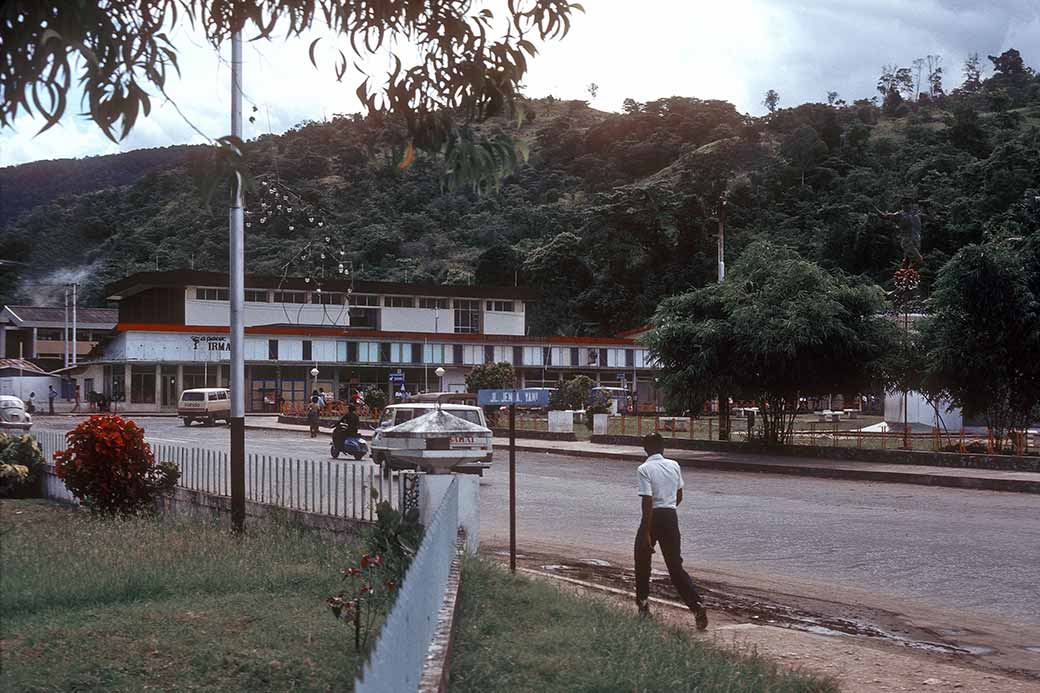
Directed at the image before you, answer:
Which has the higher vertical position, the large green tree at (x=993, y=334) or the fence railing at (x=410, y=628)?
the large green tree at (x=993, y=334)

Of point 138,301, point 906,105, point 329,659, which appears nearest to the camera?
point 329,659

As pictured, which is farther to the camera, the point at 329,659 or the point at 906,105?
the point at 906,105

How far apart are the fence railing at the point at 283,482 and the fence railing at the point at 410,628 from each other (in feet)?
13.1

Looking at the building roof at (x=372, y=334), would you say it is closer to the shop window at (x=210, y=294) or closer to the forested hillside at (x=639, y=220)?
the shop window at (x=210, y=294)

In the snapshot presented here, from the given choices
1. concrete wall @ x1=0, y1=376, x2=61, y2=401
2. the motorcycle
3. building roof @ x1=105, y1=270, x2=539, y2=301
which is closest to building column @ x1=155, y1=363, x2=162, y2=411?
building roof @ x1=105, y1=270, x2=539, y2=301

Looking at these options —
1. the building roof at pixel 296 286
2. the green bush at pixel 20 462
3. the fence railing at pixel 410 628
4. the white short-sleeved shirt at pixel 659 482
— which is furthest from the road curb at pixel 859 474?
the building roof at pixel 296 286

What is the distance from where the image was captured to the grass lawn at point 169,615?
6137 mm

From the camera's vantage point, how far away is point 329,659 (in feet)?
21.5

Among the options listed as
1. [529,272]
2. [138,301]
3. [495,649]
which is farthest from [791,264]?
[529,272]

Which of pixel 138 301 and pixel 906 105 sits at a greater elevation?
pixel 906 105

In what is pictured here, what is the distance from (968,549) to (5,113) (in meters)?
12.8

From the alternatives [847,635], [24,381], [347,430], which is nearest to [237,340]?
[847,635]

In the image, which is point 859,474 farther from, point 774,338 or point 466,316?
point 466,316

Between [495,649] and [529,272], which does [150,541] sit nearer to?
[495,649]
